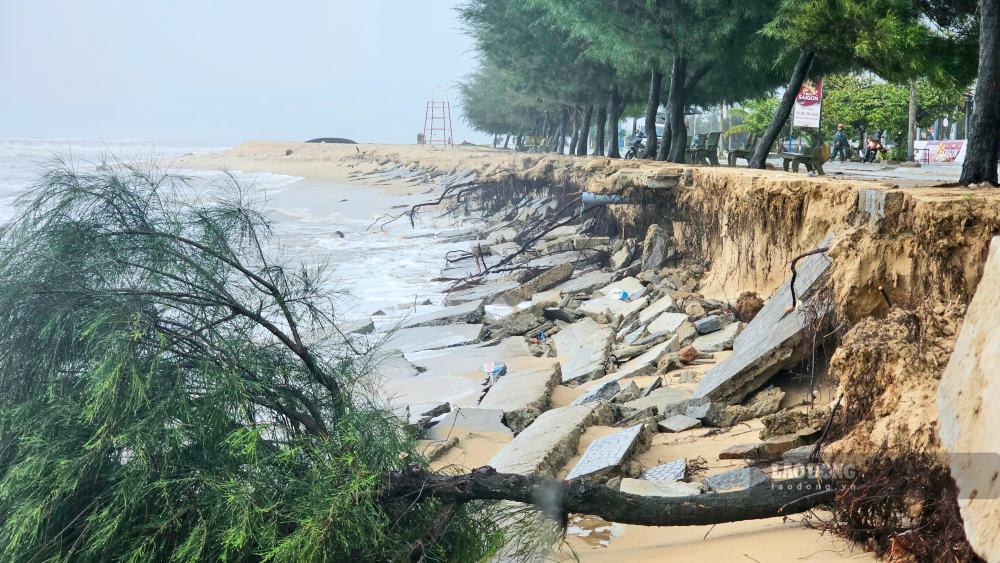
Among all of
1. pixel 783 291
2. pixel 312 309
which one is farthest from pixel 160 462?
pixel 783 291

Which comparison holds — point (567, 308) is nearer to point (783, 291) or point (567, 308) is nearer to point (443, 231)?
point (783, 291)

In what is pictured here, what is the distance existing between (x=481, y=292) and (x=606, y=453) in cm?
1115

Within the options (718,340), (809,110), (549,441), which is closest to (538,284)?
(718,340)

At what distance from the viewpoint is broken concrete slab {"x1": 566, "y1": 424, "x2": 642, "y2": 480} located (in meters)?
6.62

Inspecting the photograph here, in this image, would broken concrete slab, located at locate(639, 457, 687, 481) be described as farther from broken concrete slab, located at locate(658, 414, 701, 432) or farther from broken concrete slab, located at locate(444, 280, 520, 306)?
broken concrete slab, located at locate(444, 280, 520, 306)

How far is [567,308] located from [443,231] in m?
16.9

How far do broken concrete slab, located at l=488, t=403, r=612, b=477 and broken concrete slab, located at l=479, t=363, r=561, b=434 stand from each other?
23cm

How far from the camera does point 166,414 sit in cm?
509

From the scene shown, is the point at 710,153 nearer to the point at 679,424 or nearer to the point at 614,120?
the point at 614,120

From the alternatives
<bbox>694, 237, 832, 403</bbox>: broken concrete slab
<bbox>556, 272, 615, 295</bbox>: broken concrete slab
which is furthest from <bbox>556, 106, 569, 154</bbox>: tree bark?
<bbox>694, 237, 832, 403</bbox>: broken concrete slab

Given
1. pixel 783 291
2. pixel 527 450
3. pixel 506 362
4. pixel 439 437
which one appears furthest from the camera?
pixel 506 362

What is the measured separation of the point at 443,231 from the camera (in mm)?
31484

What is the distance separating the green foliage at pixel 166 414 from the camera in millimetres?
4863

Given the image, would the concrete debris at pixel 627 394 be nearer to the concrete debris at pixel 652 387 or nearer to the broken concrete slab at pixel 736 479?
the concrete debris at pixel 652 387
